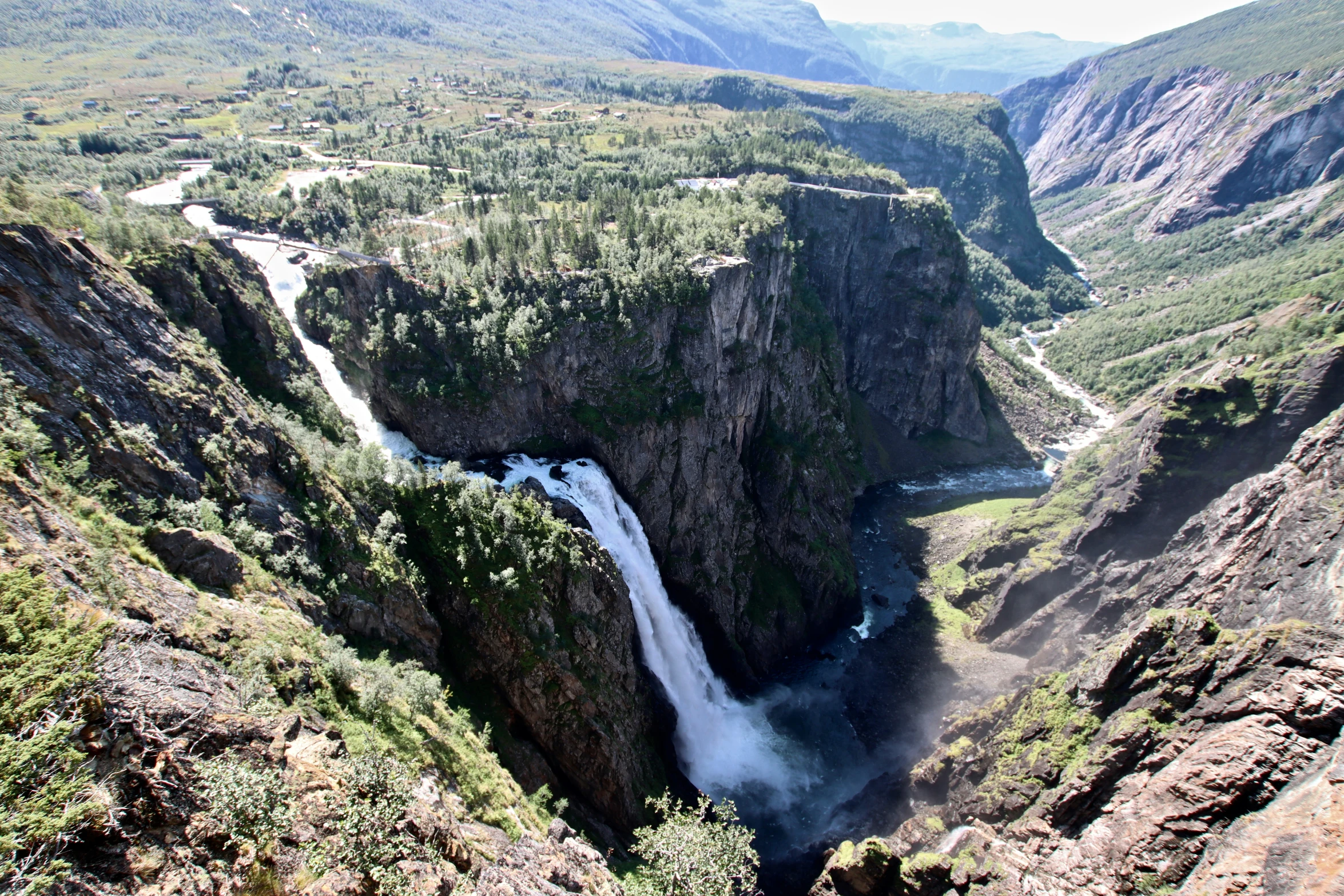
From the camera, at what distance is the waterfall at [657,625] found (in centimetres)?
5253

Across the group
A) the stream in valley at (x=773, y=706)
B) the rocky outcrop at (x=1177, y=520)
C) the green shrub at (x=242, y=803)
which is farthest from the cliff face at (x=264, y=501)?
the rocky outcrop at (x=1177, y=520)

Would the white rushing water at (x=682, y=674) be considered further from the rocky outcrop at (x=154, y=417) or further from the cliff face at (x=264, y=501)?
the rocky outcrop at (x=154, y=417)

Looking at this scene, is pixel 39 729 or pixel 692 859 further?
pixel 692 859

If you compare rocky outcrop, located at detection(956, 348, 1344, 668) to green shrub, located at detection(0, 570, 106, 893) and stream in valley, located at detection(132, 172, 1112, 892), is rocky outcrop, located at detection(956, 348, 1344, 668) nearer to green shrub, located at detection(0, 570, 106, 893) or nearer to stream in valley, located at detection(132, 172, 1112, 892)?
stream in valley, located at detection(132, 172, 1112, 892)

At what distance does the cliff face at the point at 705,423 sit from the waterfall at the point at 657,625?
6.83ft

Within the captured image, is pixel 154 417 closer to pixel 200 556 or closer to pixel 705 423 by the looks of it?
pixel 200 556

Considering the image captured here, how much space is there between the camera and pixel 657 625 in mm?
55906

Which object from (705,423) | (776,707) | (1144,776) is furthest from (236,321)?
(1144,776)

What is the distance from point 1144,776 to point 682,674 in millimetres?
34491

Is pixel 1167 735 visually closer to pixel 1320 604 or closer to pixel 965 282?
pixel 1320 604

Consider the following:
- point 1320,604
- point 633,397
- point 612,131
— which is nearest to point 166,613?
point 633,397

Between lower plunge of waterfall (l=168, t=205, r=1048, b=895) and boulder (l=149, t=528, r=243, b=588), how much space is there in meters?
26.3

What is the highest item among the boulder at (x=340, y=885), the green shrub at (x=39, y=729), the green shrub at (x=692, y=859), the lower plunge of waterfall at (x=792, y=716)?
the green shrub at (x=39, y=729)

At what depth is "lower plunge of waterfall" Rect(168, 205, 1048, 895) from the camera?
160ft
